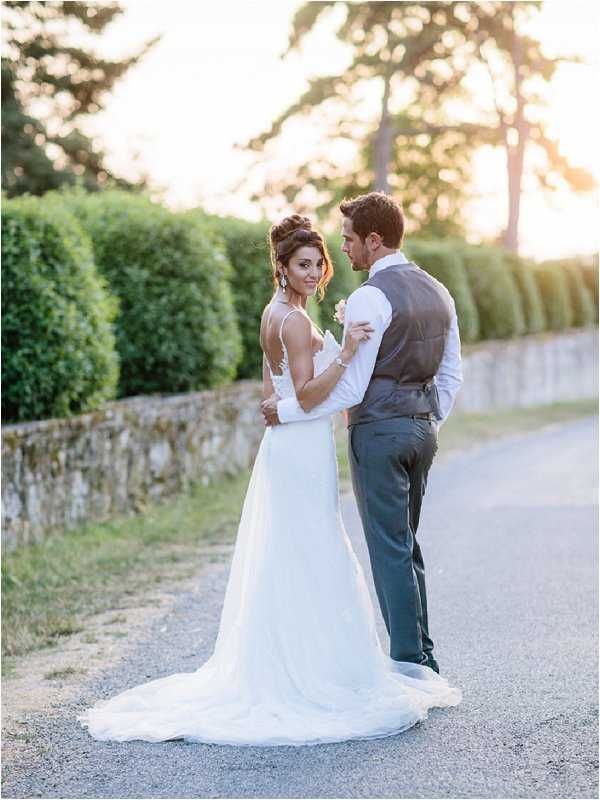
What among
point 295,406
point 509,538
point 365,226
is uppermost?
point 365,226

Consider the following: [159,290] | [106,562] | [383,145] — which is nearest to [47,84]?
[383,145]

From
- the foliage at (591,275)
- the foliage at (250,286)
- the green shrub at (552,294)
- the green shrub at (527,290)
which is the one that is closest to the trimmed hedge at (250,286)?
the foliage at (250,286)

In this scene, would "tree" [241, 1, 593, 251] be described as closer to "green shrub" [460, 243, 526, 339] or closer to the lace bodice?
"green shrub" [460, 243, 526, 339]

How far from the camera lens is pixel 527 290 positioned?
3027 centimetres

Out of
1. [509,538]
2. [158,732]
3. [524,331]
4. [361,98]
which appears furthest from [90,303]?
[361,98]

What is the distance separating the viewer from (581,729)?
5.16m

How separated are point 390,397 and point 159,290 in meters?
7.76

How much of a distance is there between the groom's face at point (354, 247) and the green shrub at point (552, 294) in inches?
1080

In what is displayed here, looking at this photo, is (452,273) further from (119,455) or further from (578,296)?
(119,455)

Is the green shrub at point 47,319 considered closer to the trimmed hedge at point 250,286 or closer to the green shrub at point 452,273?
the trimmed hedge at point 250,286

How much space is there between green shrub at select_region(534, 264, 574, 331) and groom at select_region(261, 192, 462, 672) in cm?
2743

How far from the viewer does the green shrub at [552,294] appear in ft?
106

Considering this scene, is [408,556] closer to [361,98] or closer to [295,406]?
[295,406]

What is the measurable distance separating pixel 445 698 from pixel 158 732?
1332mm
